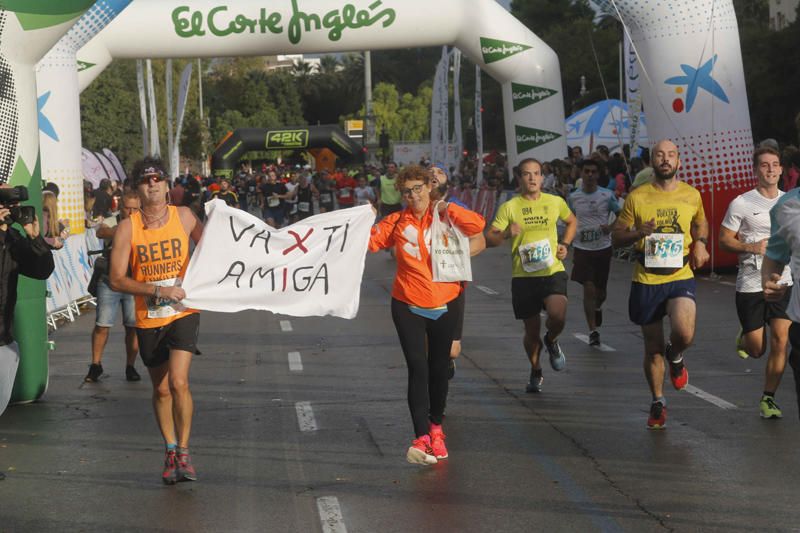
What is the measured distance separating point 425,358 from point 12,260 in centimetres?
258

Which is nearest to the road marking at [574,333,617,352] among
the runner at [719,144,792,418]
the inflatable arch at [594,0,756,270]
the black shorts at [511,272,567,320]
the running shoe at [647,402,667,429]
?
the black shorts at [511,272,567,320]

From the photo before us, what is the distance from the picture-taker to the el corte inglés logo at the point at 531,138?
27.5 meters

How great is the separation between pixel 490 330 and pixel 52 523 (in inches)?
357

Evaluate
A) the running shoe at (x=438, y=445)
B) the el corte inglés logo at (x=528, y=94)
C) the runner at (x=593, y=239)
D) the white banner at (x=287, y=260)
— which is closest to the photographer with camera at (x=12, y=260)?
the white banner at (x=287, y=260)

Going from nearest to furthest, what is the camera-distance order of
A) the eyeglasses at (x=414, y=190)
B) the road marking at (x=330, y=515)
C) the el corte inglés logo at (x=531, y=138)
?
the road marking at (x=330, y=515)
the eyeglasses at (x=414, y=190)
the el corte inglés logo at (x=531, y=138)

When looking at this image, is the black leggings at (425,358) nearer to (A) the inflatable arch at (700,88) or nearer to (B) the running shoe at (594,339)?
(B) the running shoe at (594,339)

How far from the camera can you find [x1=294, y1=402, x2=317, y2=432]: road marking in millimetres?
9845

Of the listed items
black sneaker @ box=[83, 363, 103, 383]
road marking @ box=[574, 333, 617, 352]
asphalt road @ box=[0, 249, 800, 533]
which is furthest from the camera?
road marking @ box=[574, 333, 617, 352]

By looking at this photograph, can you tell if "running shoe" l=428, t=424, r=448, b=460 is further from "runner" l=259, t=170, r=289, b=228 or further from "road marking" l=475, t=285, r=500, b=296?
"runner" l=259, t=170, r=289, b=228

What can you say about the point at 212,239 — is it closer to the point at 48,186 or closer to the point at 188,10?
the point at 48,186

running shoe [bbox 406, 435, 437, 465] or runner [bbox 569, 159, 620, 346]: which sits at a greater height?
runner [bbox 569, 159, 620, 346]

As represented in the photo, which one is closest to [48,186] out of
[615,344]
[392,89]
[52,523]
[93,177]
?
[615,344]

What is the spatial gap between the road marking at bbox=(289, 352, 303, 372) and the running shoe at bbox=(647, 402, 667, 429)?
4.51m

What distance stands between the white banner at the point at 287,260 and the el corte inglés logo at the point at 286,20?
16597mm
